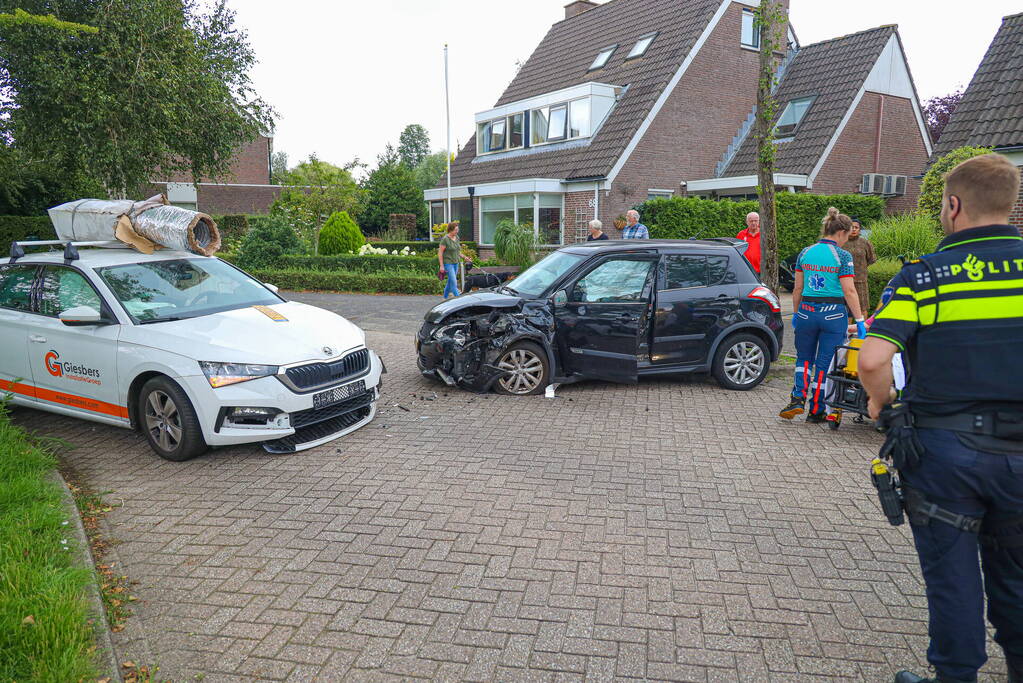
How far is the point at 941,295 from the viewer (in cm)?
255

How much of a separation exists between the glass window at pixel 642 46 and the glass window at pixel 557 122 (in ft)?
10.0

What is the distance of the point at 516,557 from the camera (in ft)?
13.1

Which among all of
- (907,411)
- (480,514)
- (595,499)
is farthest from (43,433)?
(907,411)

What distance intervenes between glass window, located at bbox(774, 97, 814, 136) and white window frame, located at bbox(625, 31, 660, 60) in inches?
200

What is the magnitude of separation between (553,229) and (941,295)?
21.1 meters

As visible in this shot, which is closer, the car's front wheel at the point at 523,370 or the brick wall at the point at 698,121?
the car's front wheel at the point at 523,370

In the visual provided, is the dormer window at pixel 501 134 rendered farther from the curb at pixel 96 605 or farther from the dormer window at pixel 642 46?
the curb at pixel 96 605

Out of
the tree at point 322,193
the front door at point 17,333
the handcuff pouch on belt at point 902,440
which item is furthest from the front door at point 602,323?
the tree at point 322,193

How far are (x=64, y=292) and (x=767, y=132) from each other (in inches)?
369

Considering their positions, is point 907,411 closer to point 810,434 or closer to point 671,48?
point 810,434

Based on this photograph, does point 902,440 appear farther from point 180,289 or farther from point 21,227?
point 21,227

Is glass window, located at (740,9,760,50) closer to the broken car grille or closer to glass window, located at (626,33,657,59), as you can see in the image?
glass window, located at (626,33,657,59)

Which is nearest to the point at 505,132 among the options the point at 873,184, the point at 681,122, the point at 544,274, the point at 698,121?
the point at 681,122

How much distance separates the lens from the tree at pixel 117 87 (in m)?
13.2
